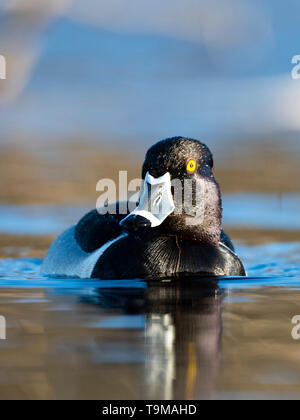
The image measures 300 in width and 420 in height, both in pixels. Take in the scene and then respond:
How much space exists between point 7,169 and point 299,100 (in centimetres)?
585

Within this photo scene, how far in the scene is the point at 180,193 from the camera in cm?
763

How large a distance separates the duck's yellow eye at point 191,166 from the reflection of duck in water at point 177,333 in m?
0.96

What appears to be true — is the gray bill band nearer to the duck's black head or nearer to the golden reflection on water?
the duck's black head

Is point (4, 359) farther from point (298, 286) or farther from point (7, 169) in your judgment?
point (7, 169)

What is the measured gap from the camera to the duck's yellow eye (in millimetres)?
7706

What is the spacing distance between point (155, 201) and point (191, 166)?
0.49 meters

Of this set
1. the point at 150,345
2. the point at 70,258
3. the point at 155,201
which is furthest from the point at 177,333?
the point at 70,258

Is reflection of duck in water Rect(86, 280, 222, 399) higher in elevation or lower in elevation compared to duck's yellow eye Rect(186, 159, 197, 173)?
lower

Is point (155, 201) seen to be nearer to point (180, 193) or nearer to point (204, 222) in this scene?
point (180, 193)

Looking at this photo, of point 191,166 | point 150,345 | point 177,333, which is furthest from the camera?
point 191,166

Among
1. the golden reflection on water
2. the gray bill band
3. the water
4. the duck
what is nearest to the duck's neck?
the duck

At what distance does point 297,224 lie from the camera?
12203 millimetres

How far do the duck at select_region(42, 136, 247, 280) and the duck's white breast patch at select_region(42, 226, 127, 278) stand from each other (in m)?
0.04

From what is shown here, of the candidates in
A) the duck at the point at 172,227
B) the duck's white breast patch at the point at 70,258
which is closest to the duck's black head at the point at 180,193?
the duck at the point at 172,227
